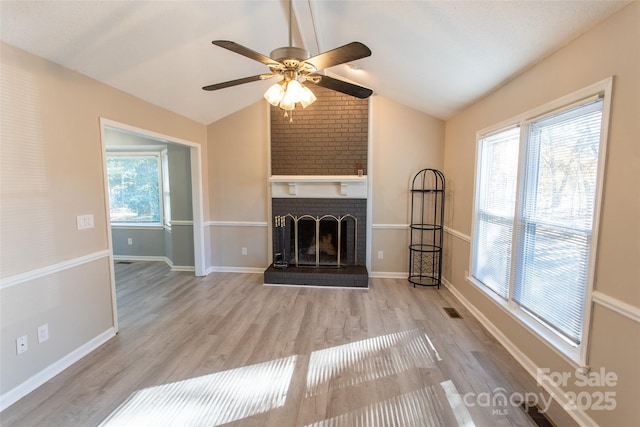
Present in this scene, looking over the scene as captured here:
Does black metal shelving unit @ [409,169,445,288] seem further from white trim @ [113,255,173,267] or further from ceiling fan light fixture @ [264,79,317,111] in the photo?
white trim @ [113,255,173,267]

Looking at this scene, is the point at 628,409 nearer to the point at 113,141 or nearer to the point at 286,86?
the point at 286,86

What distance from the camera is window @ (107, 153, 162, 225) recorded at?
5414 mm

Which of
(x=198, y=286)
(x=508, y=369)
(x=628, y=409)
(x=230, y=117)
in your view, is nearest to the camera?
(x=628, y=409)

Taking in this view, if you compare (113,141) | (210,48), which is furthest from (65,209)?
(113,141)

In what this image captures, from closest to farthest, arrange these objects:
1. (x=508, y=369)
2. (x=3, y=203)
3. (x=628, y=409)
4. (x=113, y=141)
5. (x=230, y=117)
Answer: (x=628, y=409) < (x=3, y=203) < (x=508, y=369) < (x=230, y=117) < (x=113, y=141)

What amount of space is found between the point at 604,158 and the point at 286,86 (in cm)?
194

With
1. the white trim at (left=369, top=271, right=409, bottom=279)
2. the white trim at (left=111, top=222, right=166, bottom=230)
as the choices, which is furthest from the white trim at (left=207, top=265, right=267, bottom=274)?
the white trim at (left=369, top=271, right=409, bottom=279)

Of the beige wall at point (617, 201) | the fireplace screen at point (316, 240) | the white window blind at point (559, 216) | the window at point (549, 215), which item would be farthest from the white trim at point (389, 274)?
the beige wall at point (617, 201)

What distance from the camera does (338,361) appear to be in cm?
231

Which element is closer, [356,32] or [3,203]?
[3,203]

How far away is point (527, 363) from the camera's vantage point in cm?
216

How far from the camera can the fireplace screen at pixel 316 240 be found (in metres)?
4.36

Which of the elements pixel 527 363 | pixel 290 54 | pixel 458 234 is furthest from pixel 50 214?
pixel 458 234

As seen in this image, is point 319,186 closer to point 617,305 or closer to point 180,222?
point 180,222
